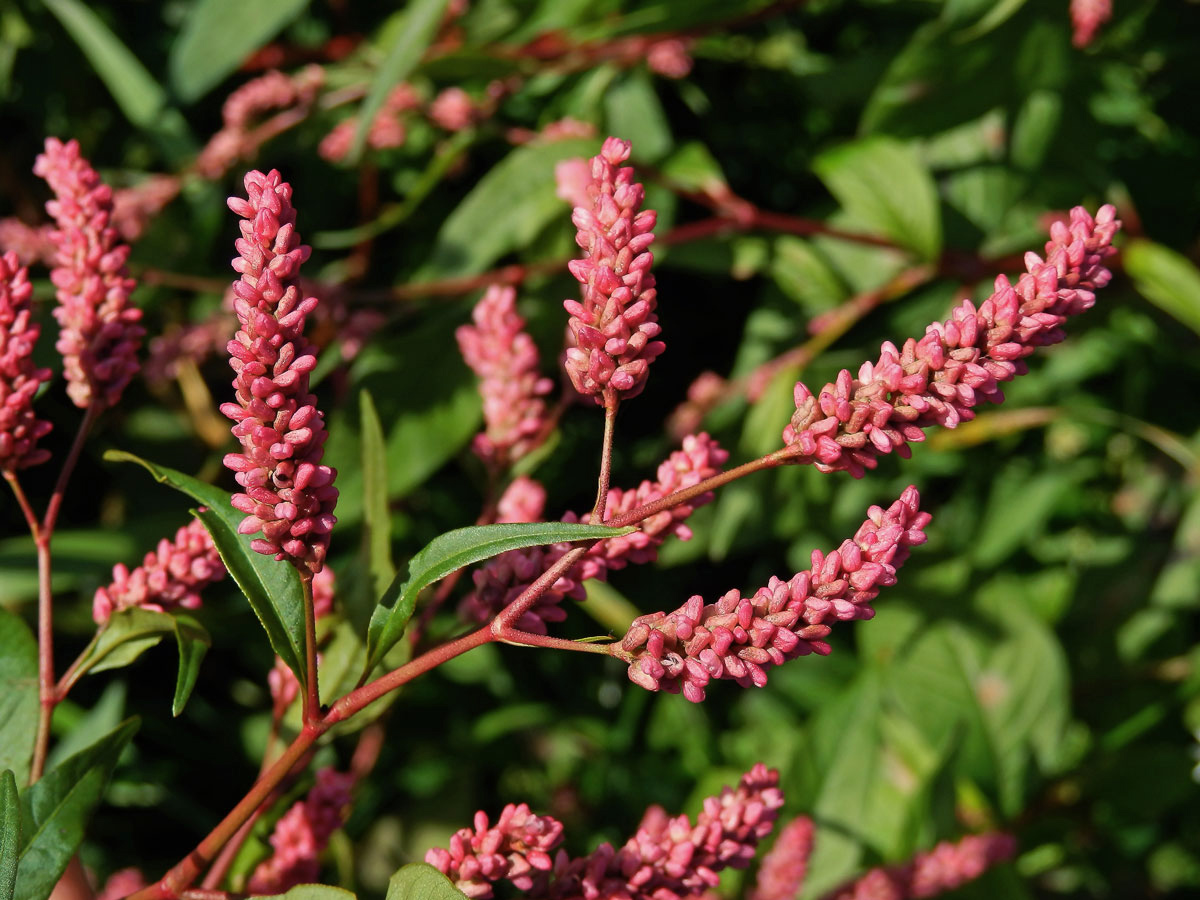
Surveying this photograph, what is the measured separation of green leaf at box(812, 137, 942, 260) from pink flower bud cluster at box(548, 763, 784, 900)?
77 centimetres

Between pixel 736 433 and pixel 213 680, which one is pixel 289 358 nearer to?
pixel 736 433

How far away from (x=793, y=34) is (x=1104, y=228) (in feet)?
3.99

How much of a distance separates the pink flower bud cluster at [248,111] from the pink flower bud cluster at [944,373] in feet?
3.07

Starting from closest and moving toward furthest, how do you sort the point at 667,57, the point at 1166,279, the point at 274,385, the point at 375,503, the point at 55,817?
the point at 274,385 < the point at 55,817 < the point at 375,503 < the point at 1166,279 < the point at 667,57

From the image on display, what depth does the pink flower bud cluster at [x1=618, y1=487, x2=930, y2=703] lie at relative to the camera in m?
0.45

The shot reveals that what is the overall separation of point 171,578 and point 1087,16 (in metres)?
1.02

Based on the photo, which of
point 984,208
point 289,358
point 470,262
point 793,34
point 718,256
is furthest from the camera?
point 793,34

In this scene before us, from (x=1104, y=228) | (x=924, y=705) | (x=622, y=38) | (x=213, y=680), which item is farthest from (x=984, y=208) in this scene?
(x=213, y=680)

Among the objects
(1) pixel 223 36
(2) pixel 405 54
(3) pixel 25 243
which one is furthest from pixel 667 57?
(3) pixel 25 243

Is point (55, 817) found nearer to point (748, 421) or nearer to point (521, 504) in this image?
point (521, 504)

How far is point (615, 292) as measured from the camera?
19.0 inches

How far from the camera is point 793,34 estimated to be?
1604mm

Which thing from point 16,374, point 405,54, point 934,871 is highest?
point 405,54

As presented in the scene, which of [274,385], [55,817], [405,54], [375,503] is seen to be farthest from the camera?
[405,54]
